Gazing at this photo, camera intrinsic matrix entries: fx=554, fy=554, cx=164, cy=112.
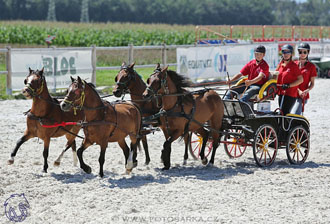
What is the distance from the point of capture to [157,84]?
344 inches

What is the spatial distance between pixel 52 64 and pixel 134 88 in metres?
8.65

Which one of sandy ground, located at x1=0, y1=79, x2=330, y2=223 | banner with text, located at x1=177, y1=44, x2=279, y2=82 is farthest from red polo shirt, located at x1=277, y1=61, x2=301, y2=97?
banner with text, located at x1=177, y1=44, x2=279, y2=82

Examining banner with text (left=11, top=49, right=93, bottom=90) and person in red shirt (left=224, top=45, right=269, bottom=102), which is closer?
person in red shirt (left=224, top=45, right=269, bottom=102)

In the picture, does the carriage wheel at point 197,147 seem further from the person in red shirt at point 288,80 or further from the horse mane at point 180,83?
the person in red shirt at point 288,80

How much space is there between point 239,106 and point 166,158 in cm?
169

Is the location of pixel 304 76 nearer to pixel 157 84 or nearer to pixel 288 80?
pixel 288 80

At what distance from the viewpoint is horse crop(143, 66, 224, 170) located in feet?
29.1

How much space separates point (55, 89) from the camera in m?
17.3

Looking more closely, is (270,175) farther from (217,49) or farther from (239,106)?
(217,49)

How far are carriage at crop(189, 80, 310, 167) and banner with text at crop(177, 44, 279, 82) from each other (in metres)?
10.7

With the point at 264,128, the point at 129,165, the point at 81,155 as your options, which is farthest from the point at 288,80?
the point at 81,155

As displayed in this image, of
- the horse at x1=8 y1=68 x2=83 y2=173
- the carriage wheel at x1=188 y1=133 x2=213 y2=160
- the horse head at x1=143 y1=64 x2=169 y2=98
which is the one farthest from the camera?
the carriage wheel at x1=188 y1=133 x2=213 y2=160

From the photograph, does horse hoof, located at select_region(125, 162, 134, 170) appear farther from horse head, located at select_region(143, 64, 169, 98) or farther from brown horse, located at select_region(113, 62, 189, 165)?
horse head, located at select_region(143, 64, 169, 98)

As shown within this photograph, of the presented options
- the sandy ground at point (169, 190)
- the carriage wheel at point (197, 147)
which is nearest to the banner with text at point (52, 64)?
the sandy ground at point (169, 190)
